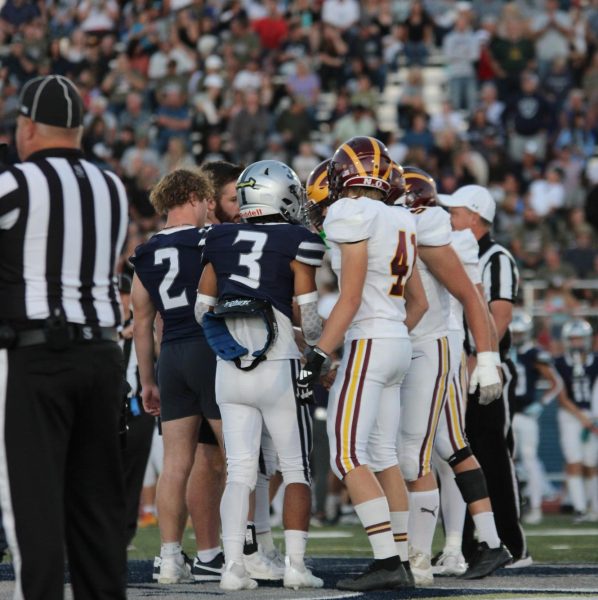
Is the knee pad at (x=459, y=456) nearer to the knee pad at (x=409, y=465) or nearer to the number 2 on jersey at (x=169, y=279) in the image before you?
the knee pad at (x=409, y=465)

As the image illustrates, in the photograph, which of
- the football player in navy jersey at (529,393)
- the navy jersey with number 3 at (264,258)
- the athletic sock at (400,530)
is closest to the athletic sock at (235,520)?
the athletic sock at (400,530)

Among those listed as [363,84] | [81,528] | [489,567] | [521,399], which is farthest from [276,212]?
[363,84]

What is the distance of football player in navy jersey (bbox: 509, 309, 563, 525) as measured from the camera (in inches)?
526

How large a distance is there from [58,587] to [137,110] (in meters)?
16.3

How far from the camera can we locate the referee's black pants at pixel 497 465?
736cm

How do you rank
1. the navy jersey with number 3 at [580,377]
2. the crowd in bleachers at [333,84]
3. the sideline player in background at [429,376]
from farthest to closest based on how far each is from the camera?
the crowd in bleachers at [333,84], the navy jersey with number 3 at [580,377], the sideline player in background at [429,376]

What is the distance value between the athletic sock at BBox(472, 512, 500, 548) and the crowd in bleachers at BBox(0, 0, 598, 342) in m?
10.5

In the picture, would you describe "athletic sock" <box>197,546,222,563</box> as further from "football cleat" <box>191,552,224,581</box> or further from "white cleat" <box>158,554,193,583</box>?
"white cleat" <box>158,554,193,583</box>

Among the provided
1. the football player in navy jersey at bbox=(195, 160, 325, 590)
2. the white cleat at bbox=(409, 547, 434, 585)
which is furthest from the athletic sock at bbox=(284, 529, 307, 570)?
the white cleat at bbox=(409, 547, 434, 585)

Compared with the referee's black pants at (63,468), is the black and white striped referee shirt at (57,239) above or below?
above

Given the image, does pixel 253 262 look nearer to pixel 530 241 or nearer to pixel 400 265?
pixel 400 265

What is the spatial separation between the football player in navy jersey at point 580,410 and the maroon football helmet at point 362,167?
7.86 m

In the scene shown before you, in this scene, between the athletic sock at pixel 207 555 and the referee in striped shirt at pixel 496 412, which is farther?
the referee in striped shirt at pixel 496 412

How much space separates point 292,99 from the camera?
19719 millimetres
